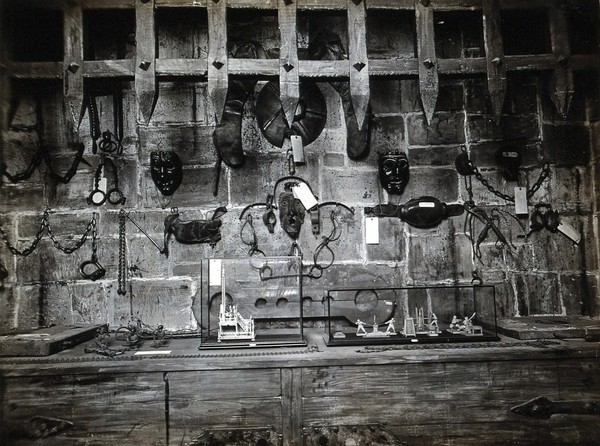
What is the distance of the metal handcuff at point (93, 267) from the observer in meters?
3.83

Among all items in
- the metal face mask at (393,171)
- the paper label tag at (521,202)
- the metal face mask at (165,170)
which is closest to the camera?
the metal face mask at (165,170)

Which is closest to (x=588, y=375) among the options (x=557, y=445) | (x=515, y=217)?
(x=557, y=445)

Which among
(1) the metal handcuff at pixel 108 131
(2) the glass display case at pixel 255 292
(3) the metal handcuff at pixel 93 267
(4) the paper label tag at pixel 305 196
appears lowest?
(2) the glass display case at pixel 255 292

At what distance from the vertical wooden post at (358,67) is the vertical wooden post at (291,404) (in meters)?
1.70

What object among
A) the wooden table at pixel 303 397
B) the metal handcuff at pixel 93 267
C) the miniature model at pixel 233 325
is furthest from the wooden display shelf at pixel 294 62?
the wooden table at pixel 303 397

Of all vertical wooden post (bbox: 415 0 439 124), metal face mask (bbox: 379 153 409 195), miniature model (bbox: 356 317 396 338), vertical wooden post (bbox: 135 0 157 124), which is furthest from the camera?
metal face mask (bbox: 379 153 409 195)

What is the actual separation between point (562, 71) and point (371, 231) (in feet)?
5.72

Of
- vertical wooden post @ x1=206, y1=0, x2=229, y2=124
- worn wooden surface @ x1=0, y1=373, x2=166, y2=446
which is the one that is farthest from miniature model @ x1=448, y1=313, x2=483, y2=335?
vertical wooden post @ x1=206, y1=0, x2=229, y2=124

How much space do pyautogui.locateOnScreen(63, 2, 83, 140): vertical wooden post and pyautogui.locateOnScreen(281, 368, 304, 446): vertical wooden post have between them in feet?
6.97

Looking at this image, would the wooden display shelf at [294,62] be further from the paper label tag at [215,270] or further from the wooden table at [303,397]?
the wooden table at [303,397]

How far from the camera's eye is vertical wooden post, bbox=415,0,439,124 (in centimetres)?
321

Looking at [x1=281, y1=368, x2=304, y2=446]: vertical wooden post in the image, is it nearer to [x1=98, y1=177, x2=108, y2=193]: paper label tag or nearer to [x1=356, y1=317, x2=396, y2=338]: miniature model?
[x1=356, y1=317, x2=396, y2=338]: miniature model

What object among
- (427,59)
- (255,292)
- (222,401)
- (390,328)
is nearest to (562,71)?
(427,59)

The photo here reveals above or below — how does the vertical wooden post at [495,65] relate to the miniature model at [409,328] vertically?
above
